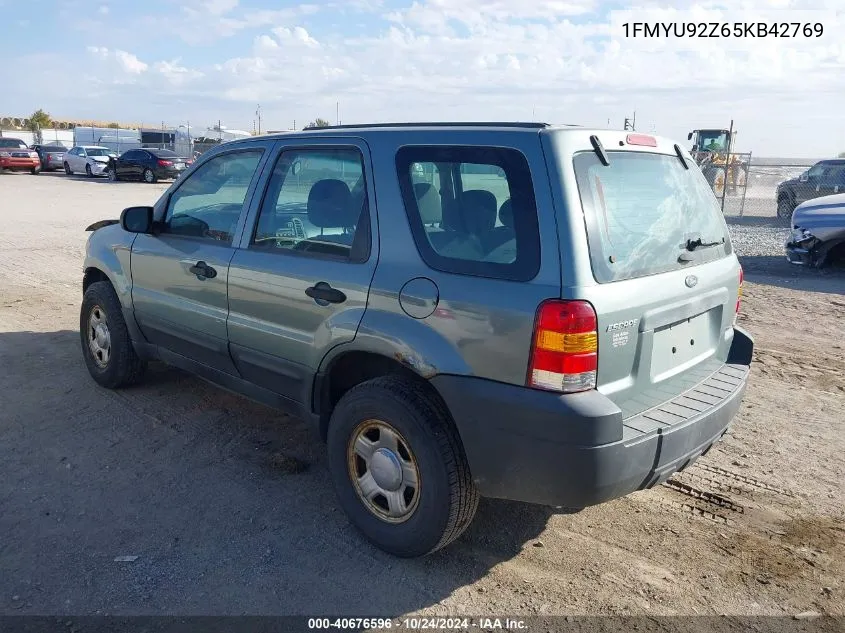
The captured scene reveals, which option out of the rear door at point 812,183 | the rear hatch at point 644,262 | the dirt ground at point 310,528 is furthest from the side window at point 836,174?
the rear hatch at point 644,262

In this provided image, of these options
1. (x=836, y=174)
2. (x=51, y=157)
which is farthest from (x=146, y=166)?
(x=836, y=174)

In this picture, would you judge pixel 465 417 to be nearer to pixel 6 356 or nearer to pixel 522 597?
pixel 522 597

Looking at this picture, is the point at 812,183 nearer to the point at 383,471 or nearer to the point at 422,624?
the point at 383,471

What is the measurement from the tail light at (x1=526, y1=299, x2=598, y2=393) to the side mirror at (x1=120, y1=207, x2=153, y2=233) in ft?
9.88

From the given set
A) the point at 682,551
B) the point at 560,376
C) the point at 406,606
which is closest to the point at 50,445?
the point at 406,606

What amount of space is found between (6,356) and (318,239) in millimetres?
3954

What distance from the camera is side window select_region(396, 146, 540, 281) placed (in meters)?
2.93

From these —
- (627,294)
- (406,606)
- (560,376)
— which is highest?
(627,294)

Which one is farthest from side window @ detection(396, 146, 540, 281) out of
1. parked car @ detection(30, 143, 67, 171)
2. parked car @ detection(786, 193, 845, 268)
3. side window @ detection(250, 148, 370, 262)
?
parked car @ detection(30, 143, 67, 171)

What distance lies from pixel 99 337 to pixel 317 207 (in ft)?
8.57

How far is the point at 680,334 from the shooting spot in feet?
11.1

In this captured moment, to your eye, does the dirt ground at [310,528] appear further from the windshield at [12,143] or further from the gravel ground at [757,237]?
the windshield at [12,143]

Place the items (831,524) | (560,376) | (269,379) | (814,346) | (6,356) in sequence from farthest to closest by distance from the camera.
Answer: (814,346)
(6,356)
(269,379)
(831,524)
(560,376)

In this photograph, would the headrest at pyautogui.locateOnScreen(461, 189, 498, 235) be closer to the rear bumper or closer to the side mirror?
the rear bumper
